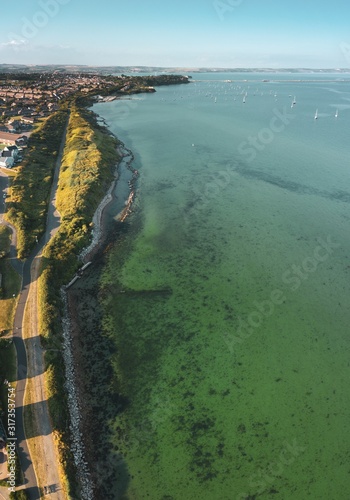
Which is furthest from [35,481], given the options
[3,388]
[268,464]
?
[268,464]

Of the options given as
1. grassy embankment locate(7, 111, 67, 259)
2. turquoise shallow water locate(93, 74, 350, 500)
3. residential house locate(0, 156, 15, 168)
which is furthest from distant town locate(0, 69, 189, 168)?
turquoise shallow water locate(93, 74, 350, 500)

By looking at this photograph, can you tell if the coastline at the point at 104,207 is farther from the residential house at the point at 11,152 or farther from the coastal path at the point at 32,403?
the residential house at the point at 11,152

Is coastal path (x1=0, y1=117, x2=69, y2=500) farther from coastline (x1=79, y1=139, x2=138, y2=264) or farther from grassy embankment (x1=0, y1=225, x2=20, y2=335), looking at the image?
coastline (x1=79, y1=139, x2=138, y2=264)

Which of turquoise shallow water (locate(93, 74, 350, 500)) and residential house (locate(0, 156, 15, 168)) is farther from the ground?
residential house (locate(0, 156, 15, 168))

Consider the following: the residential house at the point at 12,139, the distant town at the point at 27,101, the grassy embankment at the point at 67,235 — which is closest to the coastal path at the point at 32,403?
the grassy embankment at the point at 67,235

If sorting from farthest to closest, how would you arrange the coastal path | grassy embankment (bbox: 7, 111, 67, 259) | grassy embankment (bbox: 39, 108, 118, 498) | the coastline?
the coastline → grassy embankment (bbox: 7, 111, 67, 259) → grassy embankment (bbox: 39, 108, 118, 498) → the coastal path

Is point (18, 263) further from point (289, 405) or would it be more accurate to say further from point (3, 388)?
point (289, 405)
